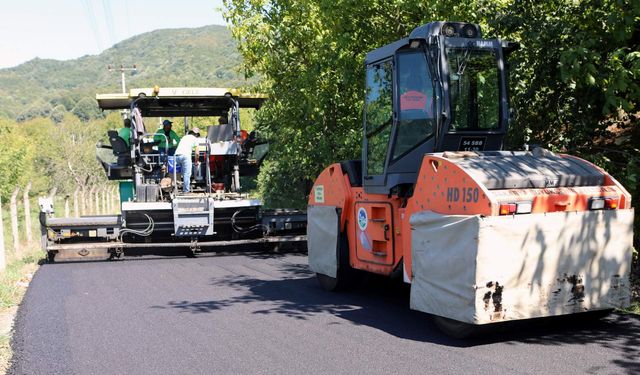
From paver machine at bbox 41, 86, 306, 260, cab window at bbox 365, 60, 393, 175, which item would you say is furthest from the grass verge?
cab window at bbox 365, 60, 393, 175

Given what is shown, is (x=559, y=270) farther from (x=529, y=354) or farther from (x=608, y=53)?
(x=608, y=53)

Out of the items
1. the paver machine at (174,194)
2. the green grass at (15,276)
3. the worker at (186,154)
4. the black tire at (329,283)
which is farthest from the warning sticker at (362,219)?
the worker at (186,154)

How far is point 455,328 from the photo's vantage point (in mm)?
6164

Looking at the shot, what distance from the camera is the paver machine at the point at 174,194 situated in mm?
12672

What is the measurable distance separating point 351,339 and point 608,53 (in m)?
4.26

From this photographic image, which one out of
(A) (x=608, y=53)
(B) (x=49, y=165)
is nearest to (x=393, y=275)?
(A) (x=608, y=53)

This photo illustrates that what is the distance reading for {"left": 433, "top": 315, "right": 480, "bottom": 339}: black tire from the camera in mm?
6031

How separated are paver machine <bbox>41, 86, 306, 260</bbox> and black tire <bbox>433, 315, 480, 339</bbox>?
23.2 feet

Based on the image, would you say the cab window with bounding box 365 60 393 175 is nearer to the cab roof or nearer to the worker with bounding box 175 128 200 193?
the worker with bounding box 175 128 200 193

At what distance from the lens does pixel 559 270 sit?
5977mm

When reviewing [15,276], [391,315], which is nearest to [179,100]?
[15,276]

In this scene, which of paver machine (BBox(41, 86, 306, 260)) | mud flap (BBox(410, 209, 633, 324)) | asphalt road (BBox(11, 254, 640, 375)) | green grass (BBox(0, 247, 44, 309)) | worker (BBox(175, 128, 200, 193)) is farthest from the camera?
worker (BBox(175, 128, 200, 193))

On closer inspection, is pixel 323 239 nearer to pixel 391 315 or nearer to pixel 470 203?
pixel 391 315

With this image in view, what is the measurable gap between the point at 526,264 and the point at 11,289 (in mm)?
6951
